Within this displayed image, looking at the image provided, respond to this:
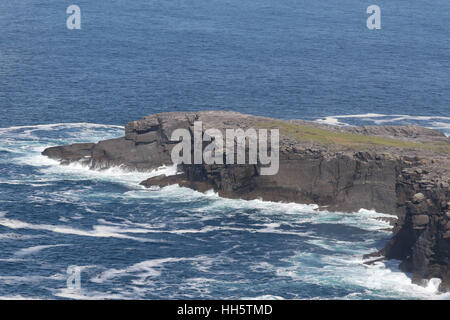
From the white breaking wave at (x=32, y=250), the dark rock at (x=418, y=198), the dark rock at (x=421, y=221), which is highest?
the dark rock at (x=418, y=198)

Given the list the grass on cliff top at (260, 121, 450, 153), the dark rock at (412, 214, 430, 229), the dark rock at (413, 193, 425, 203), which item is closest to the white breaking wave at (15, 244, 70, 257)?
the grass on cliff top at (260, 121, 450, 153)

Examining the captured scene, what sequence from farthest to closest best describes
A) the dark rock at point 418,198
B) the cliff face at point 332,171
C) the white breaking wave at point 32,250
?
the cliff face at point 332,171 < the white breaking wave at point 32,250 < the dark rock at point 418,198

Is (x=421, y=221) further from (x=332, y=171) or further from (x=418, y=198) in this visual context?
(x=332, y=171)

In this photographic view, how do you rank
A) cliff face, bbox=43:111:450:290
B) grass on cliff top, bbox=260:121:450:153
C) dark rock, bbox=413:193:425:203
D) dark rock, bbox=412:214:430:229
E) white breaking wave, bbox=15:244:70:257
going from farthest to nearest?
grass on cliff top, bbox=260:121:450:153 → cliff face, bbox=43:111:450:290 → white breaking wave, bbox=15:244:70:257 → dark rock, bbox=413:193:425:203 → dark rock, bbox=412:214:430:229

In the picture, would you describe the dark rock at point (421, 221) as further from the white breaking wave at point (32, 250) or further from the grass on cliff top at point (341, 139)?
the white breaking wave at point (32, 250)

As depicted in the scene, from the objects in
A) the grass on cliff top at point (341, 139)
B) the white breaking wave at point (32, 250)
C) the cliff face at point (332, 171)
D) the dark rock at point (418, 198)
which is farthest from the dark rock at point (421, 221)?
the white breaking wave at point (32, 250)

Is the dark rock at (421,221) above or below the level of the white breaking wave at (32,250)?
above

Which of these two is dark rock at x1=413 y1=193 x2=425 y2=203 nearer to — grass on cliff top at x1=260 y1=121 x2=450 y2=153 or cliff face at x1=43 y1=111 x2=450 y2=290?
cliff face at x1=43 y1=111 x2=450 y2=290
